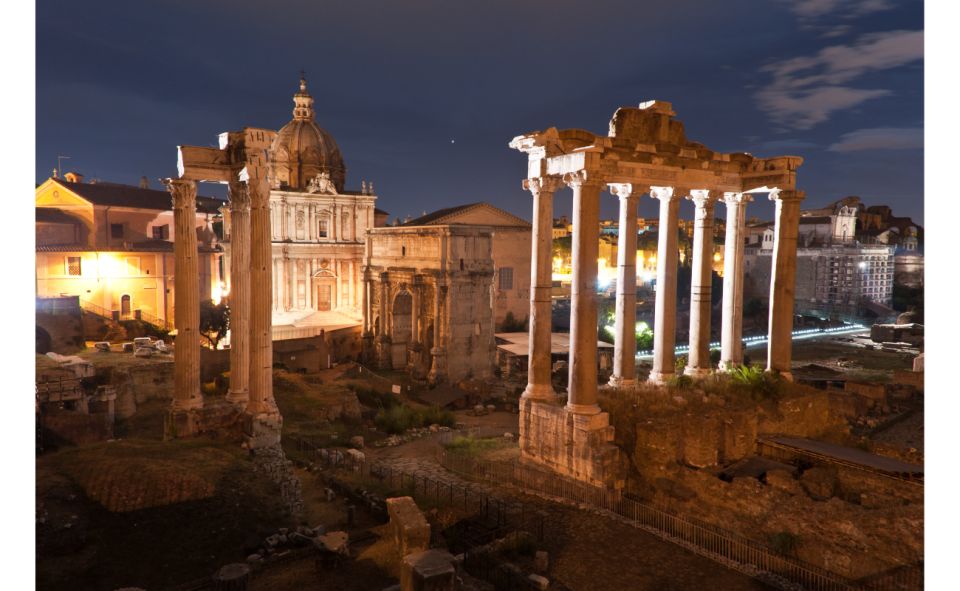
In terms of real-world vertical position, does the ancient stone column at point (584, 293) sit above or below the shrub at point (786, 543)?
above

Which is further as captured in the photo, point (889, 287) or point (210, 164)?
point (889, 287)

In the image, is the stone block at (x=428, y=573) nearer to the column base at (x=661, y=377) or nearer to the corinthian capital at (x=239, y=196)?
the column base at (x=661, y=377)

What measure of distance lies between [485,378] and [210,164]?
76.8ft

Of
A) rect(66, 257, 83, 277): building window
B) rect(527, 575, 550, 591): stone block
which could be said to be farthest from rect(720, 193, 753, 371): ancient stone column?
rect(66, 257, 83, 277): building window

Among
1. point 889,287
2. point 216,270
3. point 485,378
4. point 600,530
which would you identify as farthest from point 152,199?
point 889,287

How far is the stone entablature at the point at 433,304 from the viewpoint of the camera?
120ft

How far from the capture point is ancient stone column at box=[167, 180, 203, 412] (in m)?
16.7

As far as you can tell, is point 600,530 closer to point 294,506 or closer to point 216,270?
point 294,506

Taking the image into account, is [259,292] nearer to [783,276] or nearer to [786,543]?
[786,543]

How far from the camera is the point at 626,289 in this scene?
17172mm

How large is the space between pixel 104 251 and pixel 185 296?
2798cm

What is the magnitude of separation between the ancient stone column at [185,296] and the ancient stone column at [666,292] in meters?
11.7

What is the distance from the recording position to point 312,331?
40531 millimetres

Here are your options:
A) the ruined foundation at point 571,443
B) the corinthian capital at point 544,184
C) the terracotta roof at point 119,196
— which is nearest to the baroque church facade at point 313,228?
the terracotta roof at point 119,196
